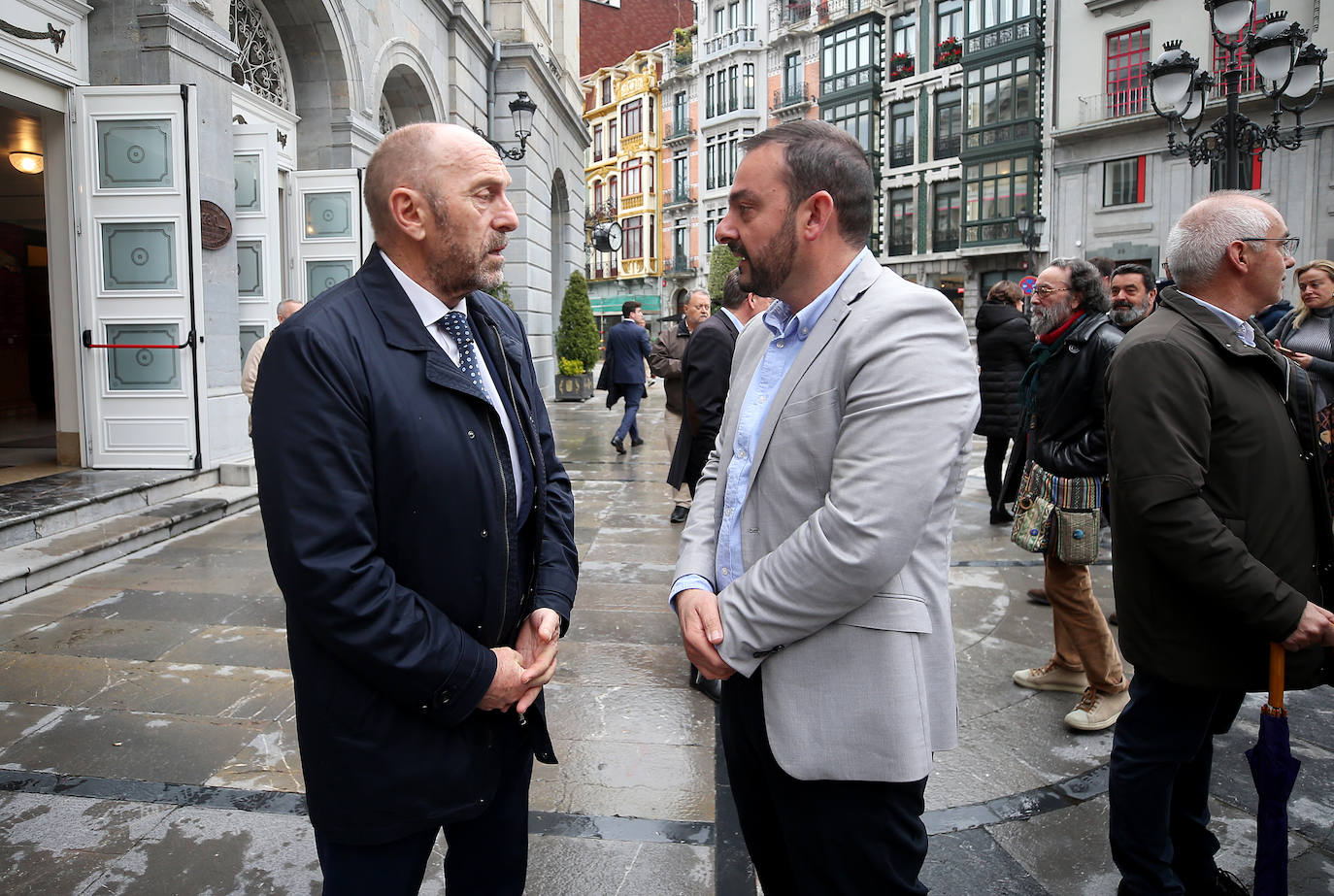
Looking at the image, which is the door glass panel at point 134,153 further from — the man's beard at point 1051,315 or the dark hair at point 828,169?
the dark hair at point 828,169

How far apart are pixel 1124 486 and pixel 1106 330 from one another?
181cm

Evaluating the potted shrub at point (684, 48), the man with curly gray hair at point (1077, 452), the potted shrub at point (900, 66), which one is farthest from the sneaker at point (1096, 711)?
the potted shrub at point (684, 48)

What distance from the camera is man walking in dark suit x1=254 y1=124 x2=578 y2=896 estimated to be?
161 centimetres

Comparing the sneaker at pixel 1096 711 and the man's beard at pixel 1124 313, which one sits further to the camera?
the man's beard at pixel 1124 313

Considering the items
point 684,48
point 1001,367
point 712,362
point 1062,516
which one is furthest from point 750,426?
point 684,48

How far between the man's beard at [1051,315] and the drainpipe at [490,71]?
13.8 meters

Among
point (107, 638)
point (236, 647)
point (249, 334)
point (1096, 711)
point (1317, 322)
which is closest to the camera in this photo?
point (1096, 711)

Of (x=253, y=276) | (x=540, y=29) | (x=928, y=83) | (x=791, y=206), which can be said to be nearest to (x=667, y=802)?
(x=791, y=206)

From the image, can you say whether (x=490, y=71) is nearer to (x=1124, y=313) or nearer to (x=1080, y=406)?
(x=1124, y=313)

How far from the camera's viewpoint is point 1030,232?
31.2 metres

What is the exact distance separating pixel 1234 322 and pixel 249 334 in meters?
9.14

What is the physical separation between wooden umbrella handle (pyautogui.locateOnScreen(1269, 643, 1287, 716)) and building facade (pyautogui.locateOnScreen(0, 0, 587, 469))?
8.04m

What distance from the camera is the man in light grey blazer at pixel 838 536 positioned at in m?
1.63

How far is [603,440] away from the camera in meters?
13.3
